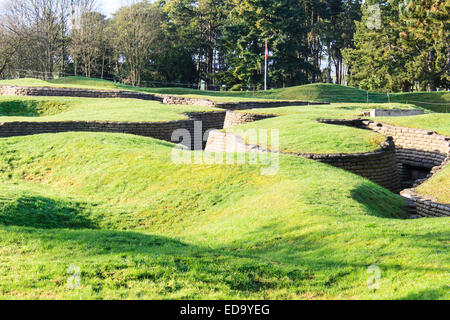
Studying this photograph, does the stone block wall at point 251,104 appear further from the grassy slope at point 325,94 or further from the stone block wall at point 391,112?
the grassy slope at point 325,94

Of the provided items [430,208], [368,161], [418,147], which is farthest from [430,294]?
[418,147]

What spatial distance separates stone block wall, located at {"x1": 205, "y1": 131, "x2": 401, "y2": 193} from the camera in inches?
479

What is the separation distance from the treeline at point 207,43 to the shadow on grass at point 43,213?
3436cm

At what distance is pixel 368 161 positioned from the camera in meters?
12.5

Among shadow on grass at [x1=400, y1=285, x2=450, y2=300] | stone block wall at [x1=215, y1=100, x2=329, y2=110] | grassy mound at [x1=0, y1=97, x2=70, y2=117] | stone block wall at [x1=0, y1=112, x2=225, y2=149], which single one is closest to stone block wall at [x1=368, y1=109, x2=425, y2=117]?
stone block wall at [x1=215, y1=100, x2=329, y2=110]

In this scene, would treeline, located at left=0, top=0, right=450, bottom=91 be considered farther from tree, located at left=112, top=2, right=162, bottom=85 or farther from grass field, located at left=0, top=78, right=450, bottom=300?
grass field, located at left=0, top=78, right=450, bottom=300

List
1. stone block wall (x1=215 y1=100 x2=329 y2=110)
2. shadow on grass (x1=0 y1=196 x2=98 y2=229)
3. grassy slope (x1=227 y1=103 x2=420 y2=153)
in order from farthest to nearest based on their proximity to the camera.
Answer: stone block wall (x1=215 y1=100 x2=329 y2=110)
grassy slope (x1=227 y1=103 x2=420 y2=153)
shadow on grass (x1=0 y1=196 x2=98 y2=229)

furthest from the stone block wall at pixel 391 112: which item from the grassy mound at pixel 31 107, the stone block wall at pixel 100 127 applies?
the grassy mound at pixel 31 107

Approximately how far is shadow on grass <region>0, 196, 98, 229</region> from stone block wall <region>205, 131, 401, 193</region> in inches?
207

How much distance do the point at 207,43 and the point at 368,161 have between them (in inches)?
1563

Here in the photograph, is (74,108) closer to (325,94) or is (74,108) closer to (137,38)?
(325,94)

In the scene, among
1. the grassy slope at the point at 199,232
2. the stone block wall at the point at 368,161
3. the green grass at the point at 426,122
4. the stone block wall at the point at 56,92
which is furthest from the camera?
the stone block wall at the point at 56,92

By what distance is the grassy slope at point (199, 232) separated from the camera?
4.77 meters

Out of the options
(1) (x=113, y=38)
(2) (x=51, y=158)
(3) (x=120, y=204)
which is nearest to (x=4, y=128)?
(2) (x=51, y=158)
